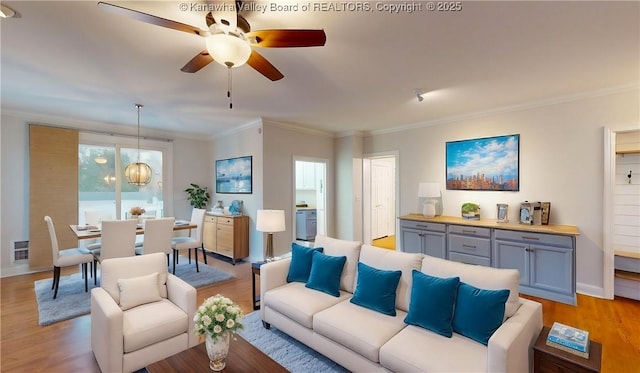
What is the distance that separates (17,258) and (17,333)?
2.59 meters

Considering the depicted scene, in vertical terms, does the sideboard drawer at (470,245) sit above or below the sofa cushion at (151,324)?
above

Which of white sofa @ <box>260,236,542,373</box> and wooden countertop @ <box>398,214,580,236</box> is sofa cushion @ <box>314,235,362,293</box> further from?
wooden countertop @ <box>398,214,580,236</box>

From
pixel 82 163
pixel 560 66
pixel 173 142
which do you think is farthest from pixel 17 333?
pixel 560 66

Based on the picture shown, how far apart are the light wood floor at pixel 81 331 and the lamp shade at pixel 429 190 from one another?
6.79 ft

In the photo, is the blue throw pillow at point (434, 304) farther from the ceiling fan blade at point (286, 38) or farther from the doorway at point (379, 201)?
the doorway at point (379, 201)

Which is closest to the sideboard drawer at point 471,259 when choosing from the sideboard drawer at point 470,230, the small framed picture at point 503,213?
the sideboard drawer at point 470,230

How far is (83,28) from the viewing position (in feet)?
6.96

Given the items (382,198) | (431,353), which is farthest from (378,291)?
(382,198)

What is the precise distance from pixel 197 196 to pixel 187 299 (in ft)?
13.9

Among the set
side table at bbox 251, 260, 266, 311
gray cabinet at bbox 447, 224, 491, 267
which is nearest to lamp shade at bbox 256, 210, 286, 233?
side table at bbox 251, 260, 266, 311

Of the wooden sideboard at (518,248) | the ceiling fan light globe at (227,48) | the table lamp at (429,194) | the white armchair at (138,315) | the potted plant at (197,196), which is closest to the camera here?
the ceiling fan light globe at (227,48)

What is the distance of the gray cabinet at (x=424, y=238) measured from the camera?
173 inches

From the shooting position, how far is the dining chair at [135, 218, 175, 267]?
394cm

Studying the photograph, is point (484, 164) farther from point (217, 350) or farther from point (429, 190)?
point (217, 350)
